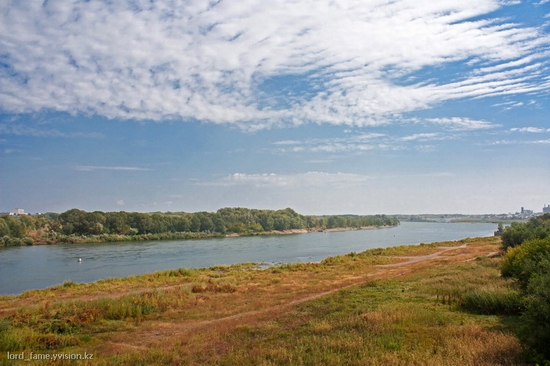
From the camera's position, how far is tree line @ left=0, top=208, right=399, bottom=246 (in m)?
84.5

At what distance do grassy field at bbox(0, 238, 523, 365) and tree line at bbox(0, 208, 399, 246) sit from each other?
71.3m

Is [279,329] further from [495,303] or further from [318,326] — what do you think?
[495,303]

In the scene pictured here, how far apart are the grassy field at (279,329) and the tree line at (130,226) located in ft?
234

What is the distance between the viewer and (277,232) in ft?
433

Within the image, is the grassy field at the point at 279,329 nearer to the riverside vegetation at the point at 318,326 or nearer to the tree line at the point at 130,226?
the riverside vegetation at the point at 318,326

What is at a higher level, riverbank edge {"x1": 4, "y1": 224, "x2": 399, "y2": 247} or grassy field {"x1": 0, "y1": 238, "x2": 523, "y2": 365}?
grassy field {"x1": 0, "y1": 238, "x2": 523, "y2": 365}

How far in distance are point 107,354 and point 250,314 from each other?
6.66 metres

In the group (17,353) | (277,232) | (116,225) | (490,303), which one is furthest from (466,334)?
(277,232)

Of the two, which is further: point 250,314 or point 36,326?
point 250,314

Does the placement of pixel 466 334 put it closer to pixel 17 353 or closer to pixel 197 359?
pixel 197 359

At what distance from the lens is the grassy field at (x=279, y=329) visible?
8305mm

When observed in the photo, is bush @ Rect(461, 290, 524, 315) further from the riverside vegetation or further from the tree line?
the tree line

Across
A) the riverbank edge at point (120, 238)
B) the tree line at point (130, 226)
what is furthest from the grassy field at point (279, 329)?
the tree line at point (130, 226)

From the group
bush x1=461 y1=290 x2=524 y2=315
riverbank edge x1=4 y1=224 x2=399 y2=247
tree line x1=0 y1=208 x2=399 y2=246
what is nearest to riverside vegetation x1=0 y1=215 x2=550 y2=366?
bush x1=461 y1=290 x2=524 y2=315
